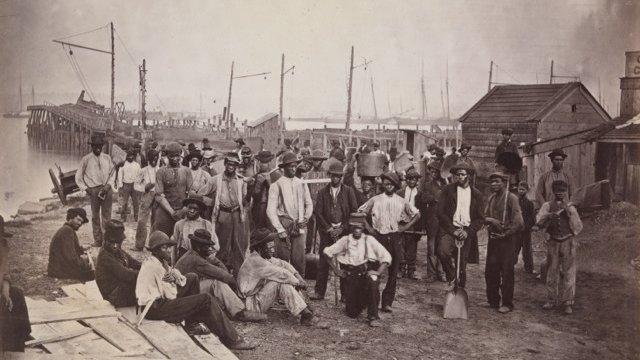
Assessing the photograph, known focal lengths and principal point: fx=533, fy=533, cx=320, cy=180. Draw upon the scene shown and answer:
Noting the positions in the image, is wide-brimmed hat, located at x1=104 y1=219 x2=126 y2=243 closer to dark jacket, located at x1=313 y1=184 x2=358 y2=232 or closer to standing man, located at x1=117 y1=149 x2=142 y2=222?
dark jacket, located at x1=313 y1=184 x2=358 y2=232

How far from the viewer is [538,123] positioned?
14.0 m

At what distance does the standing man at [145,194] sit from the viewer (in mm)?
8445

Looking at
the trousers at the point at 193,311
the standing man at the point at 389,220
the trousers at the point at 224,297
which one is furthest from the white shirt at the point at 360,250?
the trousers at the point at 193,311

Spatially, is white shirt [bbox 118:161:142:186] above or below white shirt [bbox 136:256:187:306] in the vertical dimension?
above

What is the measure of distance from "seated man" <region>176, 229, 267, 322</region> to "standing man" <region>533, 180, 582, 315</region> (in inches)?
145

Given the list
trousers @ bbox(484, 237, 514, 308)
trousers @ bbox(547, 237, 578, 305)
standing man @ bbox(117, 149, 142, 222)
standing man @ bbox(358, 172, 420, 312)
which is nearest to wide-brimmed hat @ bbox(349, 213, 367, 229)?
standing man @ bbox(358, 172, 420, 312)

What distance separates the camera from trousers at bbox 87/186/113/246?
7864mm

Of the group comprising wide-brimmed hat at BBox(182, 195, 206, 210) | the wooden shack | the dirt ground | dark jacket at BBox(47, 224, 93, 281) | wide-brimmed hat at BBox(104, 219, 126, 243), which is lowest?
the dirt ground

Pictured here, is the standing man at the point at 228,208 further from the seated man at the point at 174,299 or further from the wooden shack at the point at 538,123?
the wooden shack at the point at 538,123

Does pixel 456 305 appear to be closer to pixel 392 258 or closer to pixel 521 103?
pixel 392 258

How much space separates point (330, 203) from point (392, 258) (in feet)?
3.39

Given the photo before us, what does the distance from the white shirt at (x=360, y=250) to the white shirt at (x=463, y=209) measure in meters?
1.13

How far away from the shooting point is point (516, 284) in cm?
786

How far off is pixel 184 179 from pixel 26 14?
2743mm
